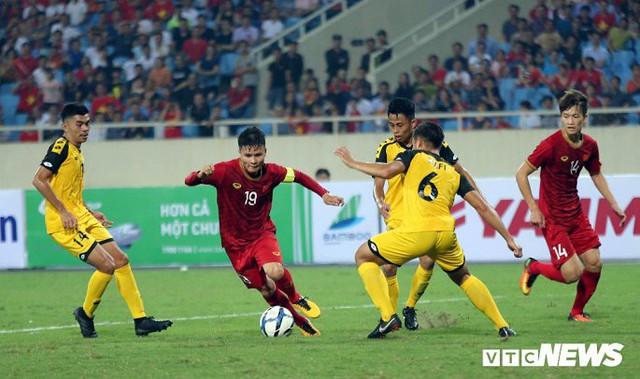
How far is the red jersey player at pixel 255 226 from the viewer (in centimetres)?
1009

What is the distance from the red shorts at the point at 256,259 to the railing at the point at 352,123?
11464 millimetres

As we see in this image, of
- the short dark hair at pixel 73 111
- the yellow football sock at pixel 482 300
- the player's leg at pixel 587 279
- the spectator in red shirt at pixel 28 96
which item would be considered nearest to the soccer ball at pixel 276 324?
the yellow football sock at pixel 482 300

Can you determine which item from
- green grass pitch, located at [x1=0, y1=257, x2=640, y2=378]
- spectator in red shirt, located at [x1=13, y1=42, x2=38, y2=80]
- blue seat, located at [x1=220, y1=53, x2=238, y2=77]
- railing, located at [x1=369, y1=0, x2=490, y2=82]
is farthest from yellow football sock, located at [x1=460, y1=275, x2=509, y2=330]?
spectator in red shirt, located at [x1=13, y1=42, x2=38, y2=80]

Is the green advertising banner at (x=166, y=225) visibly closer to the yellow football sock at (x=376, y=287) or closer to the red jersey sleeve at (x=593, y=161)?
the red jersey sleeve at (x=593, y=161)

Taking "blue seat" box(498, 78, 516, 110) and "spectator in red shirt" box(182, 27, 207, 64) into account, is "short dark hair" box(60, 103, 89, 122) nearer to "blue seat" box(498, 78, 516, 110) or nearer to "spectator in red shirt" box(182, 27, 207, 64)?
"blue seat" box(498, 78, 516, 110)

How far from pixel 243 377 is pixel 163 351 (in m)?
1.67

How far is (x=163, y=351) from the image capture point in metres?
9.23

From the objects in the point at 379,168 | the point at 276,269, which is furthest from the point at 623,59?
the point at 379,168

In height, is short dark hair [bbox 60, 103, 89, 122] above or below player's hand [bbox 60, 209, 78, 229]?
above

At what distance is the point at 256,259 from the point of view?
10.1 metres

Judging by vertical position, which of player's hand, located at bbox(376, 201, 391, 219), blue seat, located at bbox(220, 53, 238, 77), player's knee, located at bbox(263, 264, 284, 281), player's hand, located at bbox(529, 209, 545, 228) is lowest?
player's knee, located at bbox(263, 264, 284, 281)

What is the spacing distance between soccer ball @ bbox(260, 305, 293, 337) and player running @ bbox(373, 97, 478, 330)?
1.03 m

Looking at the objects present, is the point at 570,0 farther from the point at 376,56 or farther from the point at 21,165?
the point at 21,165

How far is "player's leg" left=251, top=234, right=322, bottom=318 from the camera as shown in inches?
395
